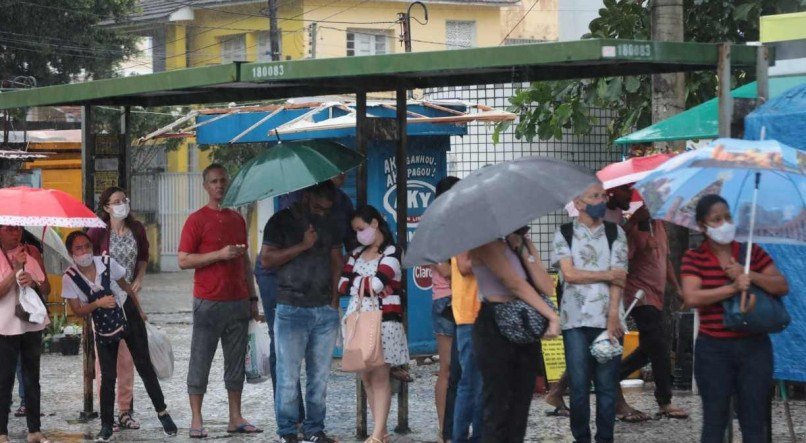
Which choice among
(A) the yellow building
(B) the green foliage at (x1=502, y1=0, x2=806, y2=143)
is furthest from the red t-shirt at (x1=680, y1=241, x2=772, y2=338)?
(A) the yellow building

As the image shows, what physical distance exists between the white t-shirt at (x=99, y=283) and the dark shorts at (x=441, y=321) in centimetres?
249

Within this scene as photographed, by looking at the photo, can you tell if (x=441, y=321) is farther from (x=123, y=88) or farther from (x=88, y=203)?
(x=88, y=203)

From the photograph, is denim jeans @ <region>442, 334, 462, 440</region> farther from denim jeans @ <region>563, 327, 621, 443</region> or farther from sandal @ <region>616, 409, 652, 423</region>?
sandal @ <region>616, 409, 652, 423</region>

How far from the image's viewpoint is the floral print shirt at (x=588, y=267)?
328 inches

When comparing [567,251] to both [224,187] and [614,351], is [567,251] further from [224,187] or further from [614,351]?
[224,187]

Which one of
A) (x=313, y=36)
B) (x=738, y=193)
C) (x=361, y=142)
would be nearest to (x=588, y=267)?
(x=738, y=193)

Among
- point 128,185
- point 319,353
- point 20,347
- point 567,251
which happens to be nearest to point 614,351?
point 567,251

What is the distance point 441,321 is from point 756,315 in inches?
101

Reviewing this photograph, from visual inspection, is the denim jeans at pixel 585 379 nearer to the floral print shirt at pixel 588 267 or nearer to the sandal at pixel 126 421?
the floral print shirt at pixel 588 267

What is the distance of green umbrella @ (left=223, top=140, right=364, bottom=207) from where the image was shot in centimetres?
852

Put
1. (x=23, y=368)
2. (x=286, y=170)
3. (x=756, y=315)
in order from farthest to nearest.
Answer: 1. (x=23, y=368)
2. (x=286, y=170)
3. (x=756, y=315)

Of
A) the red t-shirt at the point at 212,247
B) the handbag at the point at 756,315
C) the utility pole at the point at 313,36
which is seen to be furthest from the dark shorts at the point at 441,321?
the utility pole at the point at 313,36

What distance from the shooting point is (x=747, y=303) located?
270 inches

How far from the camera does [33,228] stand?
10.5 metres
